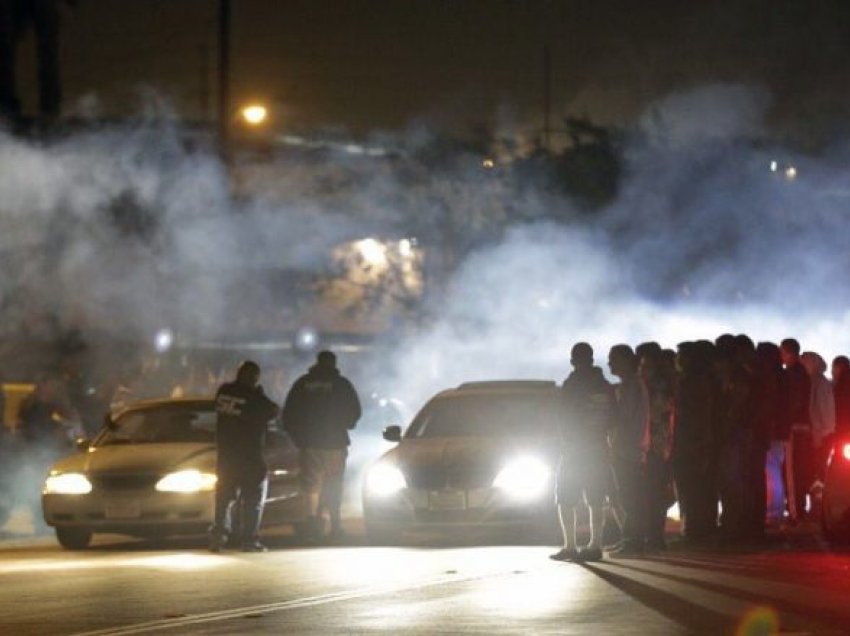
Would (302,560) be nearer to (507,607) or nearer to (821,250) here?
(507,607)

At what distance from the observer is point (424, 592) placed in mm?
14250

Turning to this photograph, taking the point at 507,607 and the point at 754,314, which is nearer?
the point at 507,607

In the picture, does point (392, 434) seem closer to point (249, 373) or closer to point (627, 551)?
point (249, 373)

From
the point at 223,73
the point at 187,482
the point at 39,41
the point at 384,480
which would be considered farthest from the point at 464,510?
the point at 39,41

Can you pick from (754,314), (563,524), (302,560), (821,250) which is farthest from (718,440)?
(821,250)

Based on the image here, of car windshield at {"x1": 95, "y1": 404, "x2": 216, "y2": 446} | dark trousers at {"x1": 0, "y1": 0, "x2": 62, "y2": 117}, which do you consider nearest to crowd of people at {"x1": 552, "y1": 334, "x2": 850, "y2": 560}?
car windshield at {"x1": 95, "y1": 404, "x2": 216, "y2": 446}

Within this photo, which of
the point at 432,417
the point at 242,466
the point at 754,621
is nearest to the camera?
the point at 754,621

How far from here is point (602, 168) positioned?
47.6 metres

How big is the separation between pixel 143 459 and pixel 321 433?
1889 mm

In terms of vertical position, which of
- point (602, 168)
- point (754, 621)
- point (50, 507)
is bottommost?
point (754, 621)

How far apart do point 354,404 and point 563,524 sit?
437 centimetres

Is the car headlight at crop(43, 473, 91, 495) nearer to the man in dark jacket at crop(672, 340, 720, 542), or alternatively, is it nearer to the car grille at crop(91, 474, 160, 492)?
the car grille at crop(91, 474, 160, 492)

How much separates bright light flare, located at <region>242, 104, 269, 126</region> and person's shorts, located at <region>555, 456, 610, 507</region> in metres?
10.1

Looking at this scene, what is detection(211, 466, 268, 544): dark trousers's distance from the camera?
19.0 m
